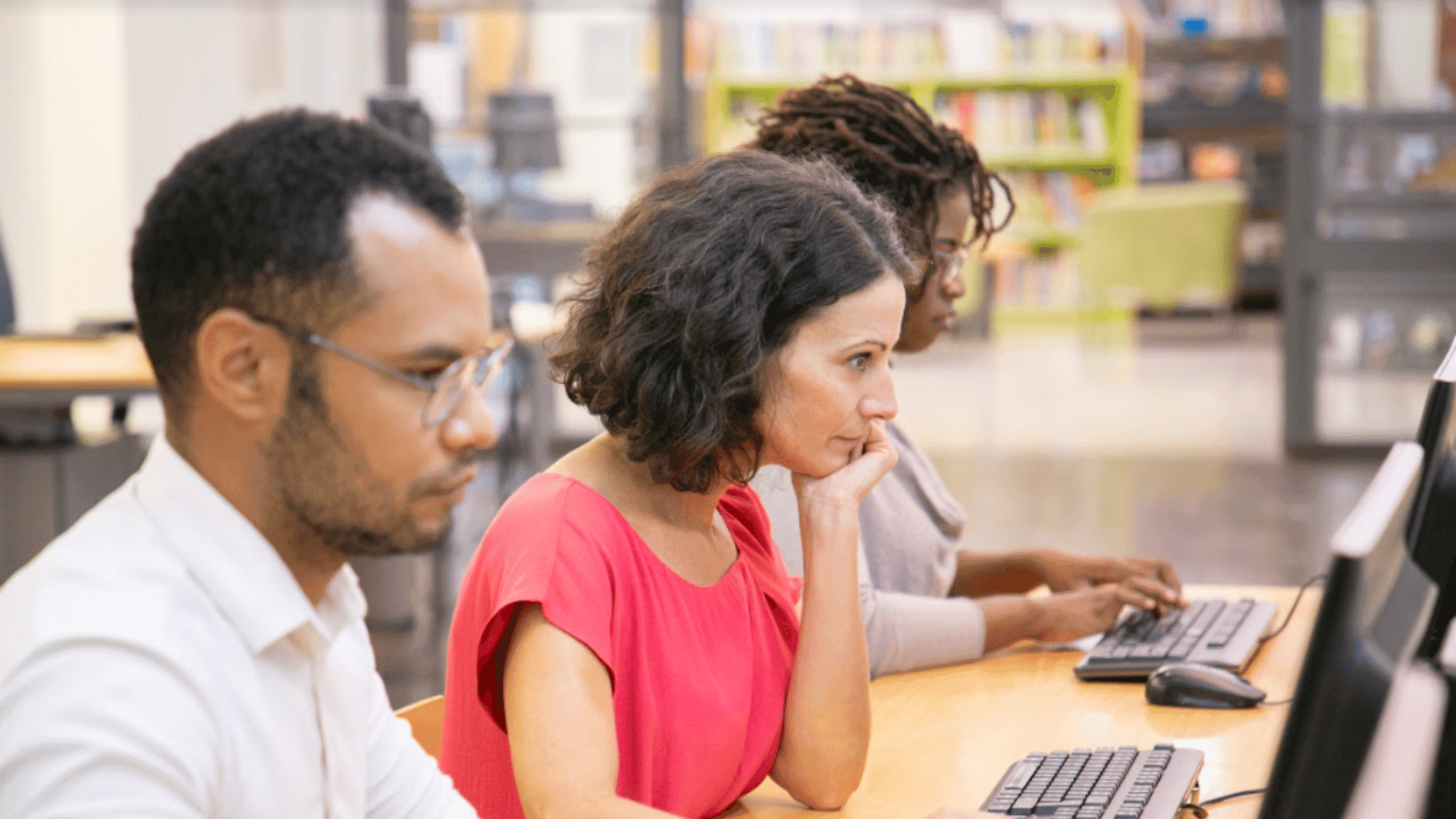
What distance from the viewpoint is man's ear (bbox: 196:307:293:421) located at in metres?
0.90

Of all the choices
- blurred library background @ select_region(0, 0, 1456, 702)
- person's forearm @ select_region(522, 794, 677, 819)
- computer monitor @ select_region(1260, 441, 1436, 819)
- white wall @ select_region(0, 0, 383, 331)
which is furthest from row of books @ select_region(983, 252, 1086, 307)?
computer monitor @ select_region(1260, 441, 1436, 819)

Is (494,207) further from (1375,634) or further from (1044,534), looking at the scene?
(1375,634)

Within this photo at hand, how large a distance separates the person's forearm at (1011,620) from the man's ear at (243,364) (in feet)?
3.88

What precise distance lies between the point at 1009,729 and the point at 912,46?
925 cm

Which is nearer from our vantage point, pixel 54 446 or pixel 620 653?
pixel 620 653

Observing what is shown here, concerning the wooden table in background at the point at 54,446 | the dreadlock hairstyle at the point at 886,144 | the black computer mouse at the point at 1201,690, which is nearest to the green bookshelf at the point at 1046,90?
the wooden table in background at the point at 54,446

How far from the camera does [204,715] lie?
0.86 metres

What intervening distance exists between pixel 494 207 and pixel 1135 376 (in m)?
4.29

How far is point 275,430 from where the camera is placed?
0.92 meters

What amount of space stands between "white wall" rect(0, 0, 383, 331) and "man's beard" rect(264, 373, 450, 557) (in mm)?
5962

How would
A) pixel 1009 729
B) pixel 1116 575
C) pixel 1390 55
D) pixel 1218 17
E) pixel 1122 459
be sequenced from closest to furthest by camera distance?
pixel 1009 729, pixel 1116 575, pixel 1390 55, pixel 1122 459, pixel 1218 17

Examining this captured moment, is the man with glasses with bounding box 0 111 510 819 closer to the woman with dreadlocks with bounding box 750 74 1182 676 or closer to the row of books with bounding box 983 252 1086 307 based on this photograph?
the woman with dreadlocks with bounding box 750 74 1182 676

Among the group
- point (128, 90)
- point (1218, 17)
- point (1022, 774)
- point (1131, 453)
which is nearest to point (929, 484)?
point (1022, 774)

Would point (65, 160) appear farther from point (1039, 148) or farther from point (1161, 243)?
point (1161, 243)
